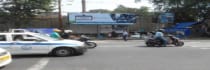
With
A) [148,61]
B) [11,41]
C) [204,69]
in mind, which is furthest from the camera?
[11,41]

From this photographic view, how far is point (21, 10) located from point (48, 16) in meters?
7.22

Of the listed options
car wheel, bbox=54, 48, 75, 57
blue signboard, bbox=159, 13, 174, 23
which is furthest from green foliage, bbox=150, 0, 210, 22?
car wheel, bbox=54, 48, 75, 57

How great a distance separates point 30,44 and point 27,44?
0.38 feet

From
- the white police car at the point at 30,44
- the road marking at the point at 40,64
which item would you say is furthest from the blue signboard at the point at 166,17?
the road marking at the point at 40,64

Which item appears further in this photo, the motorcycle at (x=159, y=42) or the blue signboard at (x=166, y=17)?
the blue signboard at (x=166, y=17)

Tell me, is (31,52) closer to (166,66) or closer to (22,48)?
(22,48)

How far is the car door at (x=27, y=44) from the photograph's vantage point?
16.3 metres

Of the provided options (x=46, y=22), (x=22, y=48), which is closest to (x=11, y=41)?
(x=22, y=48)

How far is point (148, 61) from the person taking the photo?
14.6 m

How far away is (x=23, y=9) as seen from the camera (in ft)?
147

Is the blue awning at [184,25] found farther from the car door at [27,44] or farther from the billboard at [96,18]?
the car door at [27,44]

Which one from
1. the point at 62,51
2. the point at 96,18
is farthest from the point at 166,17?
the point at 62,51

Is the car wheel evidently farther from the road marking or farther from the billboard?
the billboard

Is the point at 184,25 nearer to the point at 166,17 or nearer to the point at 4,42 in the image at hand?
the point at 166,17
